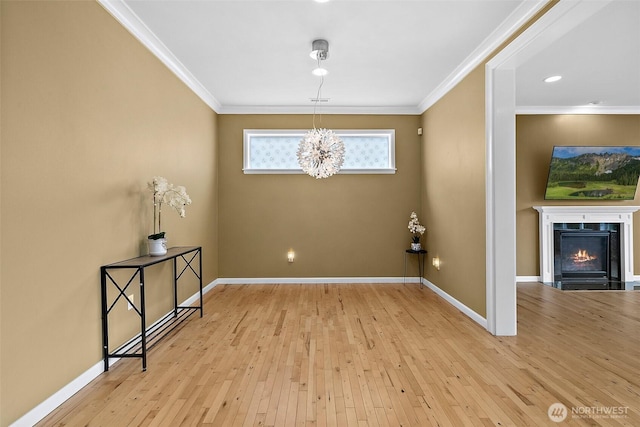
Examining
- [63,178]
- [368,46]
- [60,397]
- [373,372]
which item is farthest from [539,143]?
[60,397]

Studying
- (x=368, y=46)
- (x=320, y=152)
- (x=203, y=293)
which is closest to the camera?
(x=368, y=46)

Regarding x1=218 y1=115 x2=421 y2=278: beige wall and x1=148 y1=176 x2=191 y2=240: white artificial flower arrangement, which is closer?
x1=148 y1=176 x2=191 y2=240: white artificial flower arrangement

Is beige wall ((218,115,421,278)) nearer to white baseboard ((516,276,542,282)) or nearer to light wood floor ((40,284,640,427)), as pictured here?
light wood floor ((40,284,640,427))

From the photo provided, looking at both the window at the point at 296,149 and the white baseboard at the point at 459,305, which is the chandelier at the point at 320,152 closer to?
the window at the point at 296,149

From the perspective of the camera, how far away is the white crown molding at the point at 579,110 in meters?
5.51

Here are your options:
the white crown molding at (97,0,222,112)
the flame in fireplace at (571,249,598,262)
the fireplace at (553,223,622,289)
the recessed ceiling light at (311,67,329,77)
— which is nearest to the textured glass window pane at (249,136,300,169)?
the white crown molding at (97,0,222,112)

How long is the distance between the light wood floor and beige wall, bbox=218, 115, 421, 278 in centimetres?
151

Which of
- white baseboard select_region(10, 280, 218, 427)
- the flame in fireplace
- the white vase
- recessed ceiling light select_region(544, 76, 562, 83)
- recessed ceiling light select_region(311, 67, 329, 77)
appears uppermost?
recessed ceiling light select_region(544, 76, 562, 83)

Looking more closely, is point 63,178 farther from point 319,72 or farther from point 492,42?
point 492,42

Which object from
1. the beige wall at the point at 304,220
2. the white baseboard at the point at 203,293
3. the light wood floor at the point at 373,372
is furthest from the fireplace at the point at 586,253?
the beige wall at the point at 304,220

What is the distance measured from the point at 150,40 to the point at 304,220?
336 centimetres

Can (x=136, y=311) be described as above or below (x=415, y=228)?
below

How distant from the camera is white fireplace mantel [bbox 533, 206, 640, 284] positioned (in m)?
5.52

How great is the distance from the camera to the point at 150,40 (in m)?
3.17
